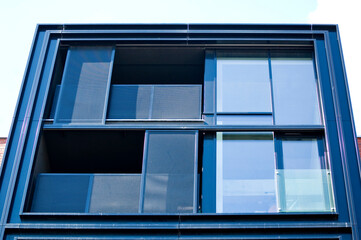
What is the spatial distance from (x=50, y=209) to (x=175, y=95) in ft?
14.5

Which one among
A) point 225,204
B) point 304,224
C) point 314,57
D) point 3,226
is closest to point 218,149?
point 225,204

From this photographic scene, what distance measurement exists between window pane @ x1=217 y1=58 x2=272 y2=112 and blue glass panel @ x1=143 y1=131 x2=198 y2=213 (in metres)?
1.55

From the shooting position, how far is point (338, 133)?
12.1 metres

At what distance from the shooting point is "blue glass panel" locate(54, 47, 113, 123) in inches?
511

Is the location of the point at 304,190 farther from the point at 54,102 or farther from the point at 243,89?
the point at 54,102

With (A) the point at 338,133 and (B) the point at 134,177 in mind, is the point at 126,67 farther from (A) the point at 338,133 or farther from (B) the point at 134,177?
(A) the point at 338,133

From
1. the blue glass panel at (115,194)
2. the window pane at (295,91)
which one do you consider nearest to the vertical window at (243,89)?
the window pane at (295,91)

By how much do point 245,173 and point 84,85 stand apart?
4.88 meters

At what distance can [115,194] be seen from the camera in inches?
460

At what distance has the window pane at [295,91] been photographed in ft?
42.0

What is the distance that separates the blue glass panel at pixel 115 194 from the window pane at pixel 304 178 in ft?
11.0

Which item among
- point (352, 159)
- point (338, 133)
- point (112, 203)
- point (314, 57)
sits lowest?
point (112, 203)

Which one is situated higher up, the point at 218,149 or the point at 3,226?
the point at 218,149

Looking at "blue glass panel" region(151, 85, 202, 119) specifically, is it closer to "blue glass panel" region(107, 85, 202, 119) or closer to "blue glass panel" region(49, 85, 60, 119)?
"blue glass panel" region(107, 85, 202, 119)
